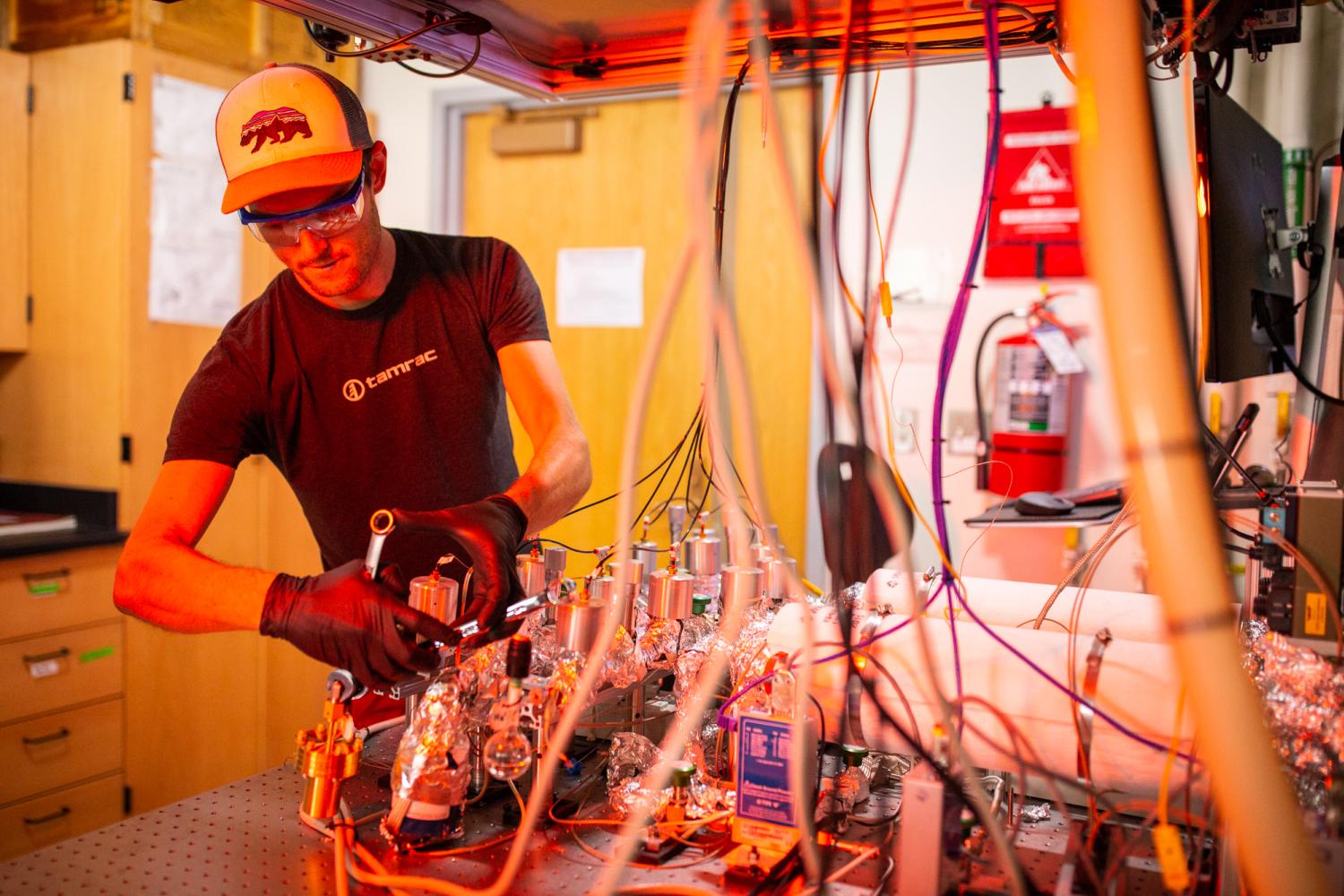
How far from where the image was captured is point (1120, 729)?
1.00 metres

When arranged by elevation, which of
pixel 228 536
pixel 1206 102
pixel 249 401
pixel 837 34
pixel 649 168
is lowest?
pixel 228 536

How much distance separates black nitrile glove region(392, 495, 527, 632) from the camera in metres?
1.11

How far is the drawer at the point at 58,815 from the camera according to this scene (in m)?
2.65

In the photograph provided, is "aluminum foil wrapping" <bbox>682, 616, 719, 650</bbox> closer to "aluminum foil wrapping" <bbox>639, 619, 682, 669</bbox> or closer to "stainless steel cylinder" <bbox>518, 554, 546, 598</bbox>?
"aluminum foil wrapping" <bbox>639, 619, 682, 669</bbox>

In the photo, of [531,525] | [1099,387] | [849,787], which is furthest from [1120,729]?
[1099,387]

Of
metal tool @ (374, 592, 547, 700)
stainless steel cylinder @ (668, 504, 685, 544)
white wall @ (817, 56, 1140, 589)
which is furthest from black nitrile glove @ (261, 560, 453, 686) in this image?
white wall @ (817, 56, 1140, 589)

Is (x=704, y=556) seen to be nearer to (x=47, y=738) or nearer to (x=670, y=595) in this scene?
(x=670, y=595)

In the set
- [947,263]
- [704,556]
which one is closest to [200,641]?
[704,556]

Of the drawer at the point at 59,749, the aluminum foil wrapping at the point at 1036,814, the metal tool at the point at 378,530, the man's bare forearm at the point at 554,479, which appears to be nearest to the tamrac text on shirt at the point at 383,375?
the man's bare forearm at the point at 554,479

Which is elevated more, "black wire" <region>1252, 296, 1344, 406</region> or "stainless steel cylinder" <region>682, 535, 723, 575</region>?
"black wire" <region>1252, 296, 1344, 406</region>

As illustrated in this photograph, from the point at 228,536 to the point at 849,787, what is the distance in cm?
258

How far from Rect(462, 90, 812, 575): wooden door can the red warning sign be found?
2.22ft

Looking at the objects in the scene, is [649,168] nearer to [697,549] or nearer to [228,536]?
[228,536]

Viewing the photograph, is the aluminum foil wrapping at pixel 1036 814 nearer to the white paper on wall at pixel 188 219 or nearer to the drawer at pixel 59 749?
the drawer at pixel 59 749
